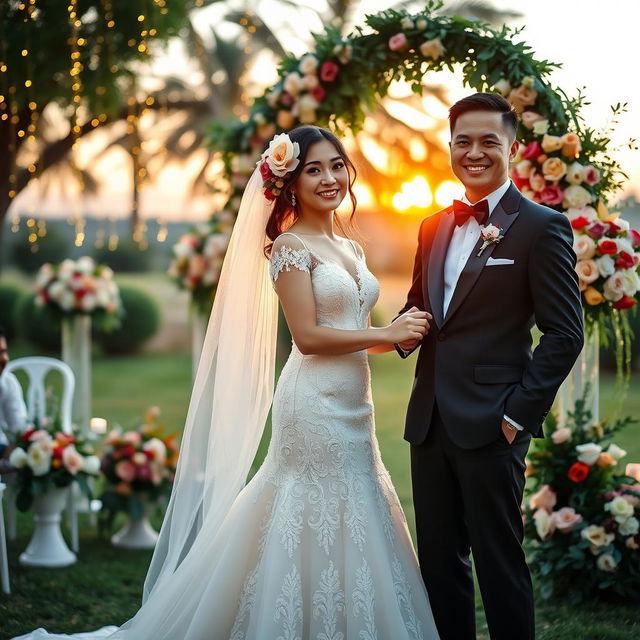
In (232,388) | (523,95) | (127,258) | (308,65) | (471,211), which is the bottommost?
(232,388)

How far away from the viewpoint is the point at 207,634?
381 centimetres

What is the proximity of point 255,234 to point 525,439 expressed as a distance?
4.85 ft

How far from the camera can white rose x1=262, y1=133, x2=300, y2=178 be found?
3.89 meters

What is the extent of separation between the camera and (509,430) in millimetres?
3424

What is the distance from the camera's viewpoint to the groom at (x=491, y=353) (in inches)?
135

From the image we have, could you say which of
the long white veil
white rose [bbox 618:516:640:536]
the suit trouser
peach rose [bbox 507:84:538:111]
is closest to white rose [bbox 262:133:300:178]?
the long white veil

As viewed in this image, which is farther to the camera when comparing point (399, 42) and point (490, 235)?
point (399, 42)

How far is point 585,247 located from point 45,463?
3.48m

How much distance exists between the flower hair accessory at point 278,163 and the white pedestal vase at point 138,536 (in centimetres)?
312

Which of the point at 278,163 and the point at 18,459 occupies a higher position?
the point at 278,163

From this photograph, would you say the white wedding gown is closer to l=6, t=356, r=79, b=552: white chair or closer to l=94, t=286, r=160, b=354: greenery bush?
l=6, t=356, r=79, b=552: white chair

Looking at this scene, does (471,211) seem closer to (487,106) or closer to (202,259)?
(487,106)

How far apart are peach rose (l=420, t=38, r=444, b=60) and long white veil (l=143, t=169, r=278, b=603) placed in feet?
4.65

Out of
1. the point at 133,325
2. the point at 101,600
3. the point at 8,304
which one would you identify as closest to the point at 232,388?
the point at 101,600
